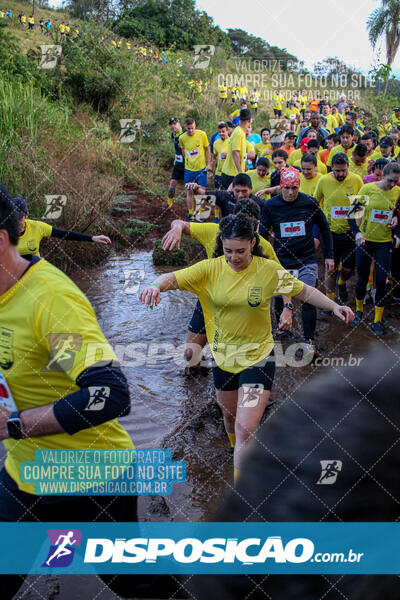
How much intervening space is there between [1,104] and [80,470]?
8467 mm

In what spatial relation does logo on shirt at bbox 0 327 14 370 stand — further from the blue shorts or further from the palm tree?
the palm tree

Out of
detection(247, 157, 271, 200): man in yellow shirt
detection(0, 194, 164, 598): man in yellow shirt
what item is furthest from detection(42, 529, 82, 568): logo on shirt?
detection(247, 157, 271, 200): man in yellow shirt

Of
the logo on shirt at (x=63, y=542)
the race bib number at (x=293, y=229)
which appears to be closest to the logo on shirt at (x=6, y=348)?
the logo on shirt at (x=63, y=542)

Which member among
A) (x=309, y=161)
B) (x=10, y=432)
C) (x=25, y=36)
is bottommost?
(x=10, y=432)

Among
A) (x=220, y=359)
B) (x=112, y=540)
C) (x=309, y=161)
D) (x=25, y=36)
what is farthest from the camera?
(x=25, y=36)

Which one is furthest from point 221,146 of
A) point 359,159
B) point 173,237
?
point 173,237

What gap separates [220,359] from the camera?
11.0ft

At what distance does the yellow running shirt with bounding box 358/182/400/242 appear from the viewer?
6.10 m

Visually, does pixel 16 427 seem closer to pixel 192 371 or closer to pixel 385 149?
pixel 192 371

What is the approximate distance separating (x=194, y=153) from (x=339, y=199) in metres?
4.54

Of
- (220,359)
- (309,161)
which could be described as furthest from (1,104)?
(220,359)

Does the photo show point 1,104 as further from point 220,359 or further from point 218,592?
point 218,592

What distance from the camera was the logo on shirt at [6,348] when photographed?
1.79 metres

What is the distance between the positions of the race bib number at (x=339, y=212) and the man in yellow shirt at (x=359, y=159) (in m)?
1.29
